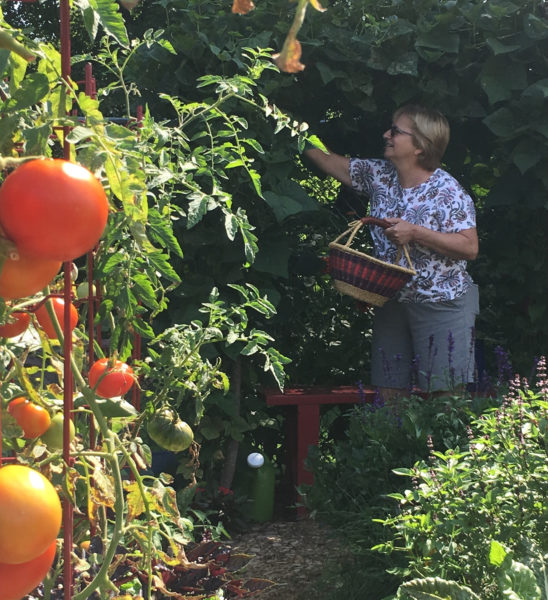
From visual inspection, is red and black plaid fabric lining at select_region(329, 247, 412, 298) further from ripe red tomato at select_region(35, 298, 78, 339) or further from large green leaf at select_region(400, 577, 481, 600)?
ripe red tomato at select_region(35, 298, 78, 339)

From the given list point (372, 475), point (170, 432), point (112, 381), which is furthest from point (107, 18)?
point (372, 475)

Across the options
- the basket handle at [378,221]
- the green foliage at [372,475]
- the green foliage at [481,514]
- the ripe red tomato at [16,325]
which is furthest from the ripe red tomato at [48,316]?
the basket handle at [378,221]

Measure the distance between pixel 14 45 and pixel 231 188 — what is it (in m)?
2.50

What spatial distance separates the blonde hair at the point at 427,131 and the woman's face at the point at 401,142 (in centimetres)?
2

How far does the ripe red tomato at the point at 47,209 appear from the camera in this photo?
2.02ft

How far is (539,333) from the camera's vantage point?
3.76 metres

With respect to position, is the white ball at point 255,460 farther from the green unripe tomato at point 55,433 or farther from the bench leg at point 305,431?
the green unripe tomato at point 55,433

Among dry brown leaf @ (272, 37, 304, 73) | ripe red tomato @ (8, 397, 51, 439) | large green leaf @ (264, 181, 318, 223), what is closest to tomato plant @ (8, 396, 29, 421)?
ripe red tomato @ (8, 397, 51, 439)

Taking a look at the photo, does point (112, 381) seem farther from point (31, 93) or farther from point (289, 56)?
point (289, 56)

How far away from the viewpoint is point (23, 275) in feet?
2.11

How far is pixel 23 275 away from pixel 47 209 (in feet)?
0.22

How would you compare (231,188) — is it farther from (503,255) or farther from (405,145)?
(503,255)

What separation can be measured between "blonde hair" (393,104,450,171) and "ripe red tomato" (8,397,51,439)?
251cm

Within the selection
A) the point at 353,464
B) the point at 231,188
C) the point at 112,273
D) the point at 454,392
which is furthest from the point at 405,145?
the point at 112,273
